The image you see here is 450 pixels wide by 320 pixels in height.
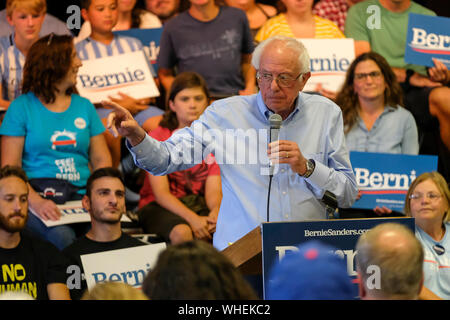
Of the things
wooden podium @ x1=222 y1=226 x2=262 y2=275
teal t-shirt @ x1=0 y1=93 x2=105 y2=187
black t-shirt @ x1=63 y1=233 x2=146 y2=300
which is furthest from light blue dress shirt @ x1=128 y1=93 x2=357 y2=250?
teal t-shirt @ x1=0 y1=93 x2=105 y2=187

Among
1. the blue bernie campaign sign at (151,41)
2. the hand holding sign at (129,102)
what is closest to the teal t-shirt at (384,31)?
the blue bernie campaign sign at (151,41)

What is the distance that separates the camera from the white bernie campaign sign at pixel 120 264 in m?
4.11

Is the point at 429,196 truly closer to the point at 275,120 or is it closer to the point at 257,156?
the point at 257,156

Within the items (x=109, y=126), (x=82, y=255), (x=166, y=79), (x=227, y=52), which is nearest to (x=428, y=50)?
(x=227, y=52)

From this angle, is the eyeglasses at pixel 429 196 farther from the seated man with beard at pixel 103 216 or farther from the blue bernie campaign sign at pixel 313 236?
the blue bernie campaign sign at pixel 313 236

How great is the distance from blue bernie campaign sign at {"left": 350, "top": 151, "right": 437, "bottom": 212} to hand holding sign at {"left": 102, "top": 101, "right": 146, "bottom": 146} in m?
2.40

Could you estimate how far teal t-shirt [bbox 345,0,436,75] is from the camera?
567 centimetres

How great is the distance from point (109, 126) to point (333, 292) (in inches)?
44.4

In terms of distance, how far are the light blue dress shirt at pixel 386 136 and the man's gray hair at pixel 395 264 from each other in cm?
314

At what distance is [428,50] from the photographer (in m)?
5.28

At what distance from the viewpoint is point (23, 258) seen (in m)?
4.04

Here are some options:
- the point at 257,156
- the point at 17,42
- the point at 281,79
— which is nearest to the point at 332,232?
the point at 257,156

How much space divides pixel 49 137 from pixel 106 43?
105 centimetres

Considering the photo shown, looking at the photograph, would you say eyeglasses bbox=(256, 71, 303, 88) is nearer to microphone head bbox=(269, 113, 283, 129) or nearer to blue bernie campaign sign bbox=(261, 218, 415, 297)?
microphone head bbox=(269, 113, 283, 129)
